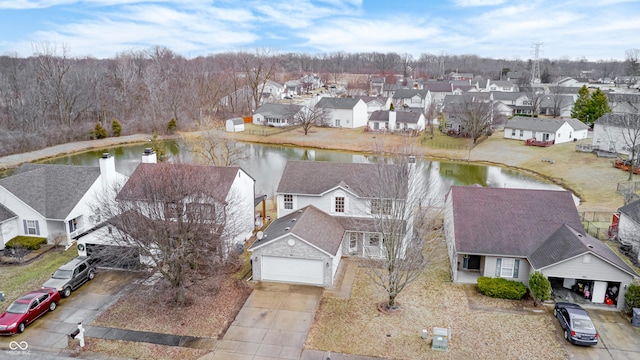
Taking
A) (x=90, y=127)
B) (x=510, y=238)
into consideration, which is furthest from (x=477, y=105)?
(x=90, y=127)

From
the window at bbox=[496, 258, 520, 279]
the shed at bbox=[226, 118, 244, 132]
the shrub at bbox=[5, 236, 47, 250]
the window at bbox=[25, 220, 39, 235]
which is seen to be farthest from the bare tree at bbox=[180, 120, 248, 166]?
the shed at bbox=[226, 118, 244, 132]

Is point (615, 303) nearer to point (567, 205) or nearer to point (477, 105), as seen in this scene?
point (567, 205)

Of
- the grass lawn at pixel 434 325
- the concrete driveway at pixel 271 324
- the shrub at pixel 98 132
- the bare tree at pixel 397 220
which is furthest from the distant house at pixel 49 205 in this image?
the shrub at pixel 98 132

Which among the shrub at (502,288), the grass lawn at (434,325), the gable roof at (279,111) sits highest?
the gable roof at (279,111)

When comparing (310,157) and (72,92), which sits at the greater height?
(72,92)

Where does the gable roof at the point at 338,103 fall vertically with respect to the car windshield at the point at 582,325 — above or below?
above

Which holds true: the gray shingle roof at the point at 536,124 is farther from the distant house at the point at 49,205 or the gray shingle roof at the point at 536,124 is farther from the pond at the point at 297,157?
the distant house at the point at 49,205

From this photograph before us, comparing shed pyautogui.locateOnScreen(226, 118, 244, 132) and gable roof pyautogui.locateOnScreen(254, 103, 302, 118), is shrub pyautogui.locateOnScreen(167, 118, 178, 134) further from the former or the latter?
gable roof pyautogui.locateOnScreen(254, 103, 302, 118)
